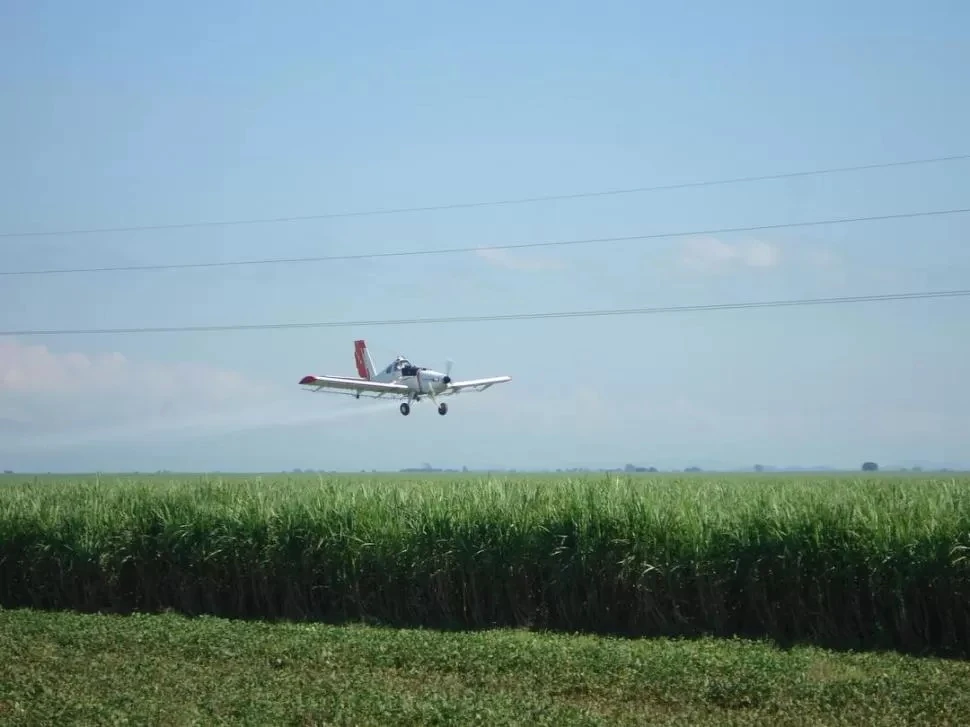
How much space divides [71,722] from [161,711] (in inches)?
29.7

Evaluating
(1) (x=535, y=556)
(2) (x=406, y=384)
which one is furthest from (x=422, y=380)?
(1) (x=535, y=556)

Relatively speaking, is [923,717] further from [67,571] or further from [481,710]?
[67,571]

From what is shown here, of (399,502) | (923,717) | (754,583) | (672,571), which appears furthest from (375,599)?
(923,717)

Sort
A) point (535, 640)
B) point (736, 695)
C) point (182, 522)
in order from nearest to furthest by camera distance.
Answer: point (736, 695), point (535, 640), point (182, 522)

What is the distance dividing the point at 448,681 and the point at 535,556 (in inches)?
157

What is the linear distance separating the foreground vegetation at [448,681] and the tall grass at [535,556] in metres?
0.94

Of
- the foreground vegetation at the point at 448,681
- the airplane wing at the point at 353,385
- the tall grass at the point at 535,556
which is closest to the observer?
the foreground vegetation at the point at 448,681

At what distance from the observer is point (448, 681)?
1104cm

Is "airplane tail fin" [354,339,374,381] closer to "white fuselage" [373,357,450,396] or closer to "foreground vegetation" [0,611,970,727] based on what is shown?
"white fuselage" [373,357,450,396]

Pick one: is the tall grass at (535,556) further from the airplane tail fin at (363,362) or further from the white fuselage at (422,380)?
the airplane tail fin at (363,362)

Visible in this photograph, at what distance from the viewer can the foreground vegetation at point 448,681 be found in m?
9.73

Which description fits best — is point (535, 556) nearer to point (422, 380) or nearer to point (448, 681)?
point (448, 681)

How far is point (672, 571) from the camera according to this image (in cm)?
1409

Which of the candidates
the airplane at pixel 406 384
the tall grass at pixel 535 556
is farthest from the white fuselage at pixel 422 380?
the tall grass at pixel 535 556
